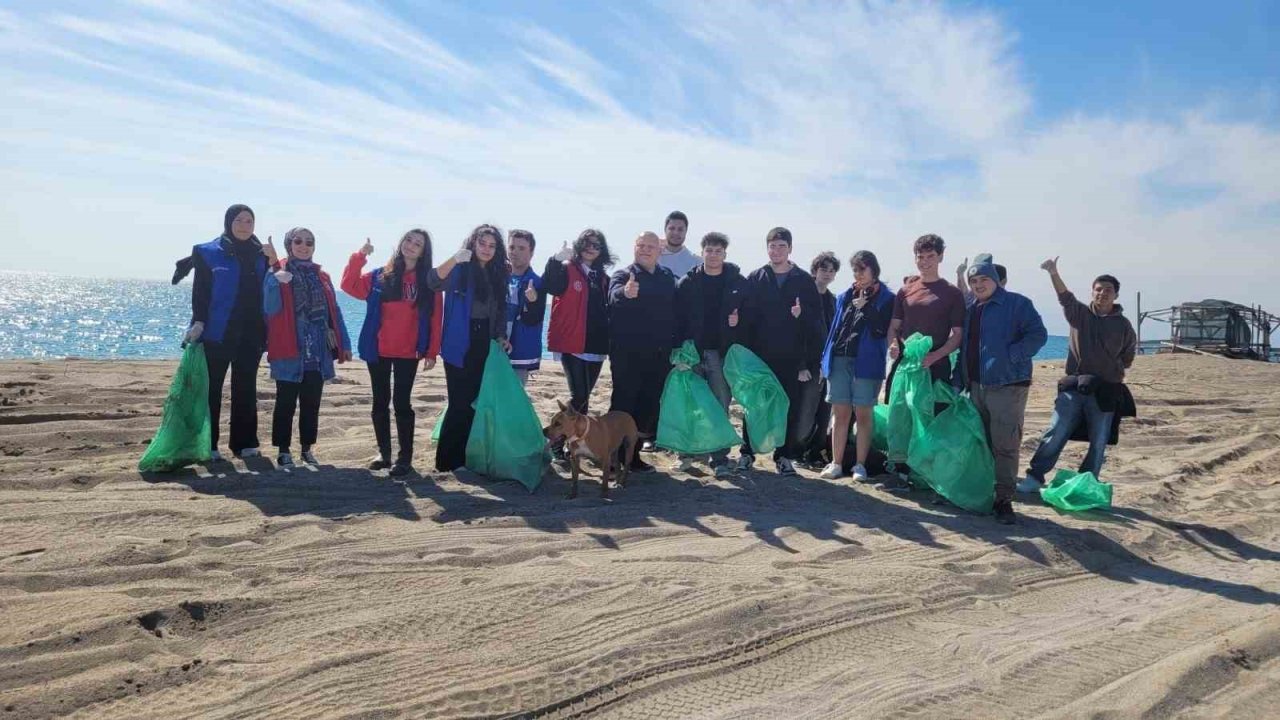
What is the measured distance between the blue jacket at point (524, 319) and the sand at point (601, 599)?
997 millimetres

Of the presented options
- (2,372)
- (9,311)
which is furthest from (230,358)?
(9,311)

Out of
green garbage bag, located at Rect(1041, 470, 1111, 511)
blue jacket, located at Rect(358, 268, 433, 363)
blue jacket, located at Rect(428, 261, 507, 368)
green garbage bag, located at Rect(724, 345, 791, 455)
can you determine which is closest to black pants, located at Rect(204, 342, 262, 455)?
blue jacket, located at Rect(358, 268, 433, 363)

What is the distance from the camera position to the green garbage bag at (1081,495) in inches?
214

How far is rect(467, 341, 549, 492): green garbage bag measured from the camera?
5.46 meters

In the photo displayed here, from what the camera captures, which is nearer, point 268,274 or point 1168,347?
point 268,274

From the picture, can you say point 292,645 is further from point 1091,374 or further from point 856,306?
point 1091,374

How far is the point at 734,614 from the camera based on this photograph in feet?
11.2

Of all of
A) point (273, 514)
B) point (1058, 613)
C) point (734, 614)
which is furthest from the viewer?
point (273, 514)

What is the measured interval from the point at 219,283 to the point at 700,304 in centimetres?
367

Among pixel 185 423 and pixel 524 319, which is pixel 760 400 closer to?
pixel 524 319

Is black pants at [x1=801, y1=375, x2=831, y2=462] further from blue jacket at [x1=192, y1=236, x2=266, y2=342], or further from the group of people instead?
blue jacket at [x1=192, y1=236, x2=266, y2=342]

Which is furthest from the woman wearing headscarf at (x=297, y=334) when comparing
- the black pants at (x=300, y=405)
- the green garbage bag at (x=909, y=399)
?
the green garbage bag at (x=909, y=399)

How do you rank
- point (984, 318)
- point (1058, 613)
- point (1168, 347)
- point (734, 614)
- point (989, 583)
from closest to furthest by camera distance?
point (734, 614) → point (1058, 613) → point (989, 583) → point (984, 318) → point (1168, 347)

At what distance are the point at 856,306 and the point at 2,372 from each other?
9743 mm
